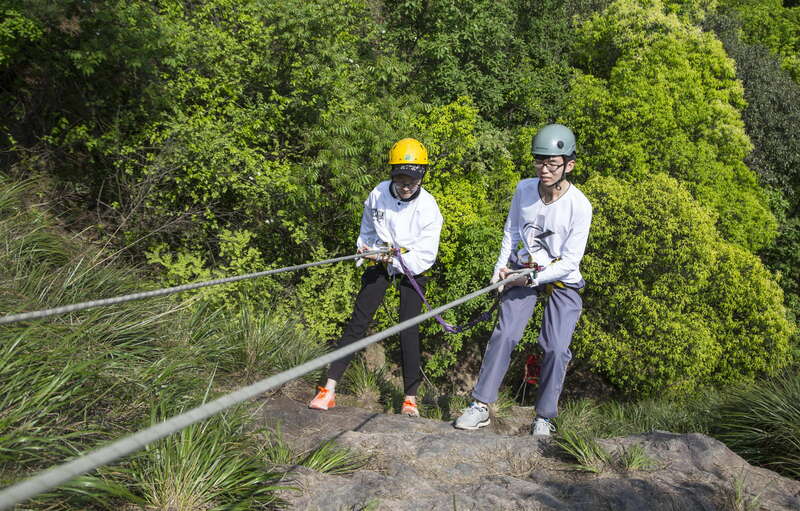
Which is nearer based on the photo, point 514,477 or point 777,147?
point 514,477

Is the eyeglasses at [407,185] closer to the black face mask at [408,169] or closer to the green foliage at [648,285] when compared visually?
the black face mask at [408,169]

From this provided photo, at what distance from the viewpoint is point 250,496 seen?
2826 mm

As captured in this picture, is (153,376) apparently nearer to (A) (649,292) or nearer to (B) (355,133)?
(B) (355,133)

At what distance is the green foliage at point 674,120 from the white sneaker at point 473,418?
1444cm

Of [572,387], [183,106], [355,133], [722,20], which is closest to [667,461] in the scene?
[355,133]

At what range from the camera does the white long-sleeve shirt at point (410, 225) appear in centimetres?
511

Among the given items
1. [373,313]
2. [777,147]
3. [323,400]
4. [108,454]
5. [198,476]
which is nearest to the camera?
[108,454]

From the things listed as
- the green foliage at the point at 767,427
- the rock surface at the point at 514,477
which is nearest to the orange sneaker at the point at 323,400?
the rock surface at the point at 514,477

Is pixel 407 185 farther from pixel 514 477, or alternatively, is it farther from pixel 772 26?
pixel 772 26

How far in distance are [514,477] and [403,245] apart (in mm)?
2147

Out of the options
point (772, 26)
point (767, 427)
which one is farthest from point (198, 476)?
point (772, 26)

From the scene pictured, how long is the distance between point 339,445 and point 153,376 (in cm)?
113

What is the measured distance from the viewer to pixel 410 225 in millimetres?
5133

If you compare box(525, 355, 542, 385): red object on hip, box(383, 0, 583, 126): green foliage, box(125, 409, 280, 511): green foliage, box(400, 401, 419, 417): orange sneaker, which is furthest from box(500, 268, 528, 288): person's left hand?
box(383, 0, 583, 126): green foliage
